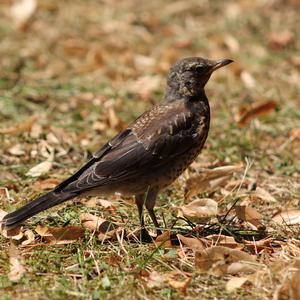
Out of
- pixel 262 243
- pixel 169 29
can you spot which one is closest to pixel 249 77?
pixel 169 29

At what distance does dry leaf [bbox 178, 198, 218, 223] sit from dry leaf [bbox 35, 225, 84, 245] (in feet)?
2.93

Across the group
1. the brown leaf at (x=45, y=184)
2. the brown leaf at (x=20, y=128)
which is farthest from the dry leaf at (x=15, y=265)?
the brown leaf at (x=20, y=128)

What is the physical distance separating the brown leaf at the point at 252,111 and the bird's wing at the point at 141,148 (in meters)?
1.87

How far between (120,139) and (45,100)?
2.75m

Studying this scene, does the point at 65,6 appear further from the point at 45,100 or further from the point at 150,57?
the point at 45,100

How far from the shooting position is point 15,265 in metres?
4.12

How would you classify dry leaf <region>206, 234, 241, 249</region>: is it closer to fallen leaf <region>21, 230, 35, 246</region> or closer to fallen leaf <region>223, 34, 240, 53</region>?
fallen leaf <region>21, 230, 35, 246</region>

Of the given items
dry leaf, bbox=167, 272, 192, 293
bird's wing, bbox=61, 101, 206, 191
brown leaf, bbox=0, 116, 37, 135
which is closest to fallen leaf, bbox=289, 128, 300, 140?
bird's wing, bbox=61, 101, 206, 191

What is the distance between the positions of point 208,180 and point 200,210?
0.50 meters

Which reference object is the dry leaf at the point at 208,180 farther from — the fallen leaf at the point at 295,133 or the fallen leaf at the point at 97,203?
the fallen leaf at the point at 295,133

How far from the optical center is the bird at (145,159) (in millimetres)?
4773

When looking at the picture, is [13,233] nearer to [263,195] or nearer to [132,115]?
[263,195]

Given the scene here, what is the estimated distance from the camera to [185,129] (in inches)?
203

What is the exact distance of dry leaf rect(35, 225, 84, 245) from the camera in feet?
14.9
